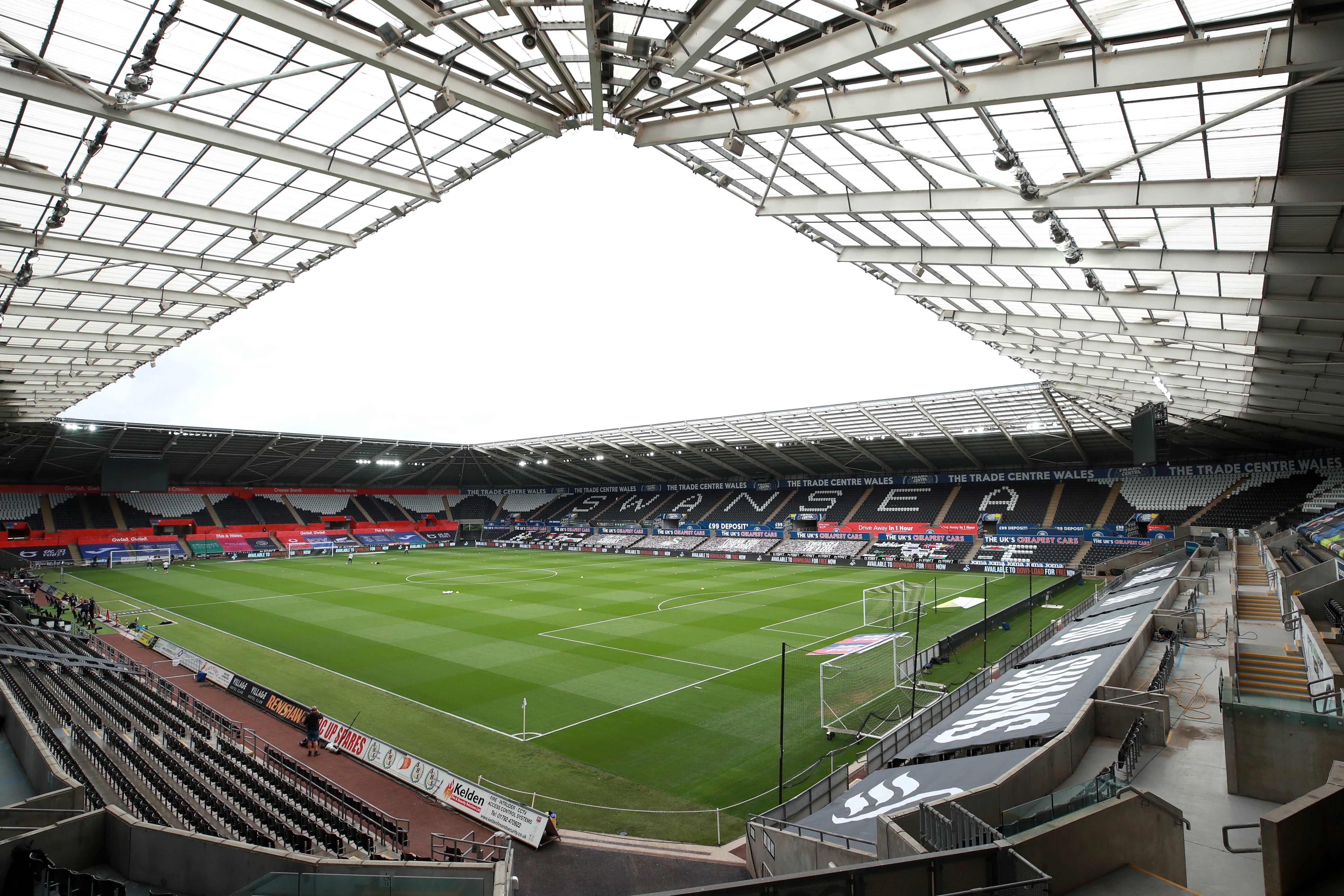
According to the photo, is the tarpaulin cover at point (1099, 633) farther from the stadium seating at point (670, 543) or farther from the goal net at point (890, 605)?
the stadium seating at point (670, 543)

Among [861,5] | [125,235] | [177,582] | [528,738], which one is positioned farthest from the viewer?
[177,582]

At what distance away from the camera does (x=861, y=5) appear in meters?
8.05

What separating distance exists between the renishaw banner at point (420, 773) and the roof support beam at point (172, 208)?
11863 mm

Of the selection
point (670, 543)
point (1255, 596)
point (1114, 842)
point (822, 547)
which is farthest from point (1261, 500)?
point (1114, 842)

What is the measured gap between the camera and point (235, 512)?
224ft

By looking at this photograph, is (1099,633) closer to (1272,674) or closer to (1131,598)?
(1272,674)

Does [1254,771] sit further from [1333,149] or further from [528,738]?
[528,738]

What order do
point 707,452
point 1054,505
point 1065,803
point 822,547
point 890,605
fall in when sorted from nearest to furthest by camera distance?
1. point 1065,803
2. point 890,605
3. point 1054,505
4. point 822,547
5. point 707,452

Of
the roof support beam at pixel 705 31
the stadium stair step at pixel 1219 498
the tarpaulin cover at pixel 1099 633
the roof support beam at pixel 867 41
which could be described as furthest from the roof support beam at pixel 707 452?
the roof support beam at pixel 705 31

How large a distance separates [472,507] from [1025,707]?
81980 mm

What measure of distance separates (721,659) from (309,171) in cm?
2014

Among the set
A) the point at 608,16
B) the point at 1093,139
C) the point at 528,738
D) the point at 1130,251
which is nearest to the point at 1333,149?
the point at 1093,139

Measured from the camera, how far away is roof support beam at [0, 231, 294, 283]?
14758mm

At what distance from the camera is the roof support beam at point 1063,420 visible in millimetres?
39812
